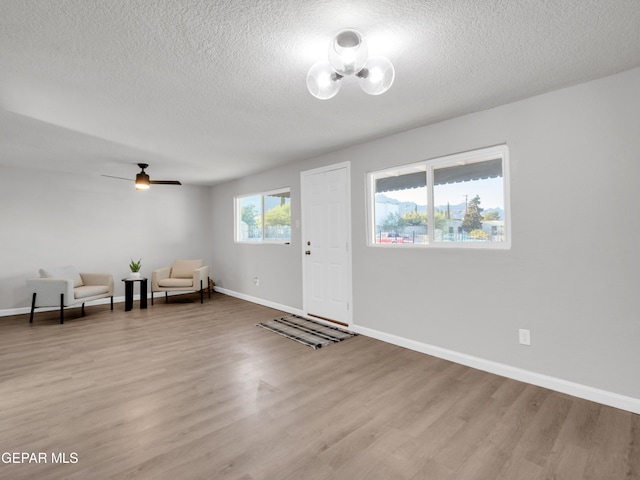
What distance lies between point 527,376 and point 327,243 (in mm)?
2651

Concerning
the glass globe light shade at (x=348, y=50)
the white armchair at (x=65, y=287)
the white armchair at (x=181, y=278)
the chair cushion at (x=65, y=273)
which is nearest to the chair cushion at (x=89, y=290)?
the white armchair at (x=65, y=287)

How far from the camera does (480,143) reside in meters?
2.91

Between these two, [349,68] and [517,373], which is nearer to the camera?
[349,68]

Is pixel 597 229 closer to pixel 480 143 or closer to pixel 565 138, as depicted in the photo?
pixel 565 138

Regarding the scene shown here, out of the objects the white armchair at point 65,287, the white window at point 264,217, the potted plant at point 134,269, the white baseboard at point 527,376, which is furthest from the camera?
the potted plant at point 134,269

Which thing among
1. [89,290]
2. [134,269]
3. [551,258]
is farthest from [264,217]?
[551,258]

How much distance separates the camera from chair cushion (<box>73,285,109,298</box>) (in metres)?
4.79

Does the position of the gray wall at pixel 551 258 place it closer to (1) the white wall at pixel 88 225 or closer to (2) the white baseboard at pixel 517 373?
(2) the white baseboard at pixel 517 373

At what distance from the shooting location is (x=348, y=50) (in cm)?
161

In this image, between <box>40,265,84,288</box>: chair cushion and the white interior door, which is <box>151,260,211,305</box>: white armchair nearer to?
<box>40,265,84,288</box>: chair cushion

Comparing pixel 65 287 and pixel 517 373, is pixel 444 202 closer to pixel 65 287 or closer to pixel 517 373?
pixel 517 373
